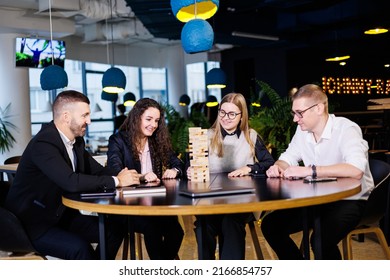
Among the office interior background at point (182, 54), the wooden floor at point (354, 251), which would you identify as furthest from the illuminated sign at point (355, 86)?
the wooden floor at point (354, 251)

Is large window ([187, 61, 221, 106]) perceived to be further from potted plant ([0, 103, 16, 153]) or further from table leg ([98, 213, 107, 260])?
table leg ([98, 213, 107, 260])

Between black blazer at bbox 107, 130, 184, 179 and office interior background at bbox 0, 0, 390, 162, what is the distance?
11.5 ft

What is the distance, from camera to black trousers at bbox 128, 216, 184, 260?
3080mm

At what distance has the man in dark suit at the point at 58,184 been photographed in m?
2.52

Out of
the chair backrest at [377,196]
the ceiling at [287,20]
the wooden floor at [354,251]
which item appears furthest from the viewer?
the ceiling at [287,20]

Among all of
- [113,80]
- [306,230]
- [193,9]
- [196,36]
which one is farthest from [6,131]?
[306,230]

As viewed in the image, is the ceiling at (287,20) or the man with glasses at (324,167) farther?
the ceiling at (287,20)

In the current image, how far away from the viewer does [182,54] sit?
16391mm

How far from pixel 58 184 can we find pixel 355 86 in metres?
13.3

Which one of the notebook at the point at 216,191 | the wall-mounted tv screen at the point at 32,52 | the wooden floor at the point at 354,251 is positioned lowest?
the wooden floor at the point at 354,251

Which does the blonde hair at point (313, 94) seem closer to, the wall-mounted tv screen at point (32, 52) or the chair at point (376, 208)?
the chair at point (376, 208)

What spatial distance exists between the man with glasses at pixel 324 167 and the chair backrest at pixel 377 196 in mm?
57

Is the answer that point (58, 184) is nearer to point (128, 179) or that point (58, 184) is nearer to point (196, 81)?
point (128, 179)
